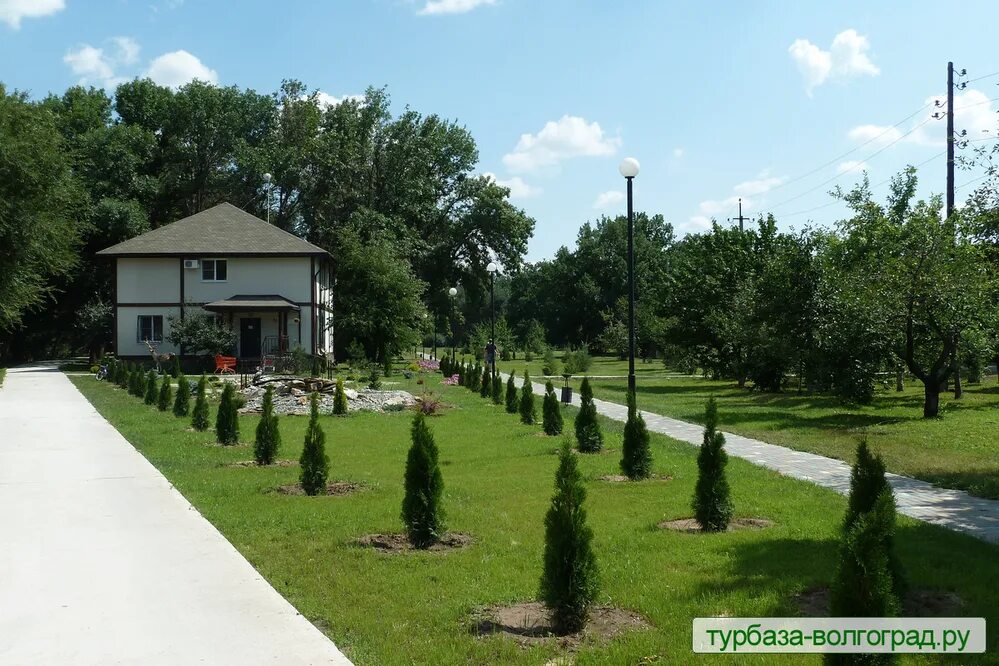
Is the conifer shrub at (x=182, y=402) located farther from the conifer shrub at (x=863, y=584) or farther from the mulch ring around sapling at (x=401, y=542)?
the conifer shrub at (x=863, y=584)

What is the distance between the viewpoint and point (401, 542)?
316 inches

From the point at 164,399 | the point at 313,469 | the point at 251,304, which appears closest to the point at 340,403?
the point at 164,399

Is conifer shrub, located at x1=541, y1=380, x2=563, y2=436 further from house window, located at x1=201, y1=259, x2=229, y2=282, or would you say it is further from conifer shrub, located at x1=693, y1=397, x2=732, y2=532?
house window, located at x1=201, y1=259, x2=229, y2=282

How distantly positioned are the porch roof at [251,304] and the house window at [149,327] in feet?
9.83

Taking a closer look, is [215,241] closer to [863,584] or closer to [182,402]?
[182,402]

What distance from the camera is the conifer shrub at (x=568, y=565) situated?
5.54 meters

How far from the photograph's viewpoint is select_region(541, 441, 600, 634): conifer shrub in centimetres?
554

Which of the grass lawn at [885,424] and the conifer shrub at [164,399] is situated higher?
the conifer shrub at [164,399]

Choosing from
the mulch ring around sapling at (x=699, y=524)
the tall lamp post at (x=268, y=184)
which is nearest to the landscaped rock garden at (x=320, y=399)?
the mulch ring around sapling at (x=699, y=524)

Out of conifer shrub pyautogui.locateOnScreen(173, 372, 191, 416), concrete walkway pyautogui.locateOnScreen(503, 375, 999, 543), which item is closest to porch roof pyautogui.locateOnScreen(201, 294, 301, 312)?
conifer shrub pyautogui.locateOnScreen(173, 372, 191, 416)

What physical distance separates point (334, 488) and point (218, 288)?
33414mm

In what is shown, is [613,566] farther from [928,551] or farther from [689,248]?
[689,248]

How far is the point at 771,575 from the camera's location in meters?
6.61

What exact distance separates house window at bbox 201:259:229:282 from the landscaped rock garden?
18.1 metres
